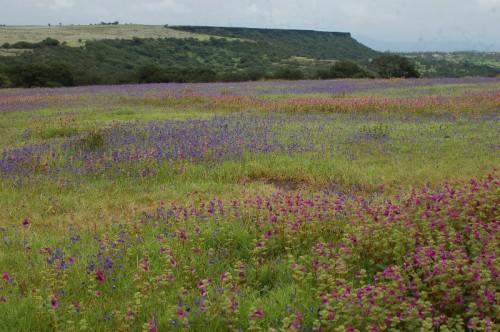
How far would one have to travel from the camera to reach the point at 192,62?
71688mm

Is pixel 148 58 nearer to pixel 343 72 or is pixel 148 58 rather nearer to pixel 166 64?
pixel 166 64

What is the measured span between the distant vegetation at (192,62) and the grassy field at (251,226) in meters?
30.0

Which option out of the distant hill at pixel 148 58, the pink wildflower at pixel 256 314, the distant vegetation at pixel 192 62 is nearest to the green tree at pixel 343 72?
the distant vegetation at pixel 192 62

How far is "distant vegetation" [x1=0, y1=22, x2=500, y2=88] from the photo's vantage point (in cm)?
4250

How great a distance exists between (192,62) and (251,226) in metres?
68.9

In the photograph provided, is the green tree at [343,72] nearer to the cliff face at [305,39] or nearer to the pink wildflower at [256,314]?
the pink wildflower at [256,314]

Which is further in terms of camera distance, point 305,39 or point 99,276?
point 305,39

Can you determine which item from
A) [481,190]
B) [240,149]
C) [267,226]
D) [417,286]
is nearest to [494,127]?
[240,149]

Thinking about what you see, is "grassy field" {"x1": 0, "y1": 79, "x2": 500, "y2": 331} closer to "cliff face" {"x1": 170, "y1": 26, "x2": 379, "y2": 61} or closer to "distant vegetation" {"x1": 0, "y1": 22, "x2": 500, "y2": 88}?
"distant vegetation" {"x1": 0, "y1": 22, "x2": 500, "y2": 88}

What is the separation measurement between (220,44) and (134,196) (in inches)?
3242

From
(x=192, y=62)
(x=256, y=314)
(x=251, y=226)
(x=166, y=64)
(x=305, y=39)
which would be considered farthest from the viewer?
(x=305, y=39)

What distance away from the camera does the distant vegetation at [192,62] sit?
139 feet

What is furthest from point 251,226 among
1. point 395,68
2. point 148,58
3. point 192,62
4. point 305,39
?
point 305,39

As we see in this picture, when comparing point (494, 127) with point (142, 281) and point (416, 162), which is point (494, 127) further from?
point (142, 281)
